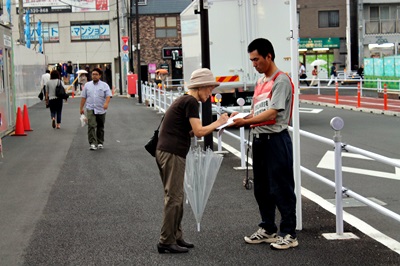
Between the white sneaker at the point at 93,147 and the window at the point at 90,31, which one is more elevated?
the window at the point at 90,31

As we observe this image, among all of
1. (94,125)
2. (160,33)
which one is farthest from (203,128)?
(160,33)

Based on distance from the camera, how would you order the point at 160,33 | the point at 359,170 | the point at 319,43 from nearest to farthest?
1. the point at 359,170
2. the point at 319,43
3. the point at 160,33

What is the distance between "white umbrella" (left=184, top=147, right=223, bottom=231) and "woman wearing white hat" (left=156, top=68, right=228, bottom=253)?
550 millimetres

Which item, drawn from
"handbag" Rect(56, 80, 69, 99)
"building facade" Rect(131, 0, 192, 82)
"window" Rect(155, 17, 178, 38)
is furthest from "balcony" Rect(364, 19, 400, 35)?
"handbag" Rect(56, 80, 69, 99)

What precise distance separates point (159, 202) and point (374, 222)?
278 cm

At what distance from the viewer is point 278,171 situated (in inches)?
235

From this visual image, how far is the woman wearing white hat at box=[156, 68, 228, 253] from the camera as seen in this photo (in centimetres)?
589

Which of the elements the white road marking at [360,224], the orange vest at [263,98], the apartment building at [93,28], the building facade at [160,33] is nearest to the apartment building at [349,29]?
the building facade at [160,33]

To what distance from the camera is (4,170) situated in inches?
464

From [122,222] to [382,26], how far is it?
53.2 m

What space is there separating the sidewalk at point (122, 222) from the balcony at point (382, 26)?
46.8m

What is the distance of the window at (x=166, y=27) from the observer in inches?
2331

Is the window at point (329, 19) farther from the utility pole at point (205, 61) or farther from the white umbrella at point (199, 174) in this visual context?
the white umbrella at point (199, 174)

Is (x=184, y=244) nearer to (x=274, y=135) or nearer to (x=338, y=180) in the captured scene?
(x=274, y=135)
